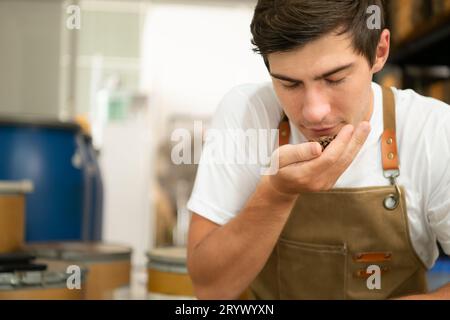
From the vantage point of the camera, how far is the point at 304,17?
0.88m

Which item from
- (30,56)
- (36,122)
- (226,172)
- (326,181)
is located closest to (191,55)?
(30,56)

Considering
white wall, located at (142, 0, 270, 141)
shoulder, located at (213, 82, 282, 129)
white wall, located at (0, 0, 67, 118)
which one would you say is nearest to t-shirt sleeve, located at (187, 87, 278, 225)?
shoulder, located at (213, 82, 282, 129)

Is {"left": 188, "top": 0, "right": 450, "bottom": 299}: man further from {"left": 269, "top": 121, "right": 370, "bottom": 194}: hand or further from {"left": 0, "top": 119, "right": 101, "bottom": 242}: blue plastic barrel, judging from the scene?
{"left": 0, "top": 119, "right": 101, "bottom": 242}: blue plastic barrel

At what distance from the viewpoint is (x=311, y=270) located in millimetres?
1162

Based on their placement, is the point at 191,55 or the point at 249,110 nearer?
the point at 249,110

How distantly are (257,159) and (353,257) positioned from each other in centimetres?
27

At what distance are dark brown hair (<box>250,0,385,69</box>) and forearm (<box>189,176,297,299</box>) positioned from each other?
0.78 feet

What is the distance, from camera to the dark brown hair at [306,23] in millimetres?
882

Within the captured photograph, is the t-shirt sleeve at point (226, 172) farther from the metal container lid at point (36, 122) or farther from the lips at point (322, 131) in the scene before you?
the metal container lid at point (36, 122)

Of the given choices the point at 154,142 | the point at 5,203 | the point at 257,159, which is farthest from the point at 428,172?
the point at 154,142

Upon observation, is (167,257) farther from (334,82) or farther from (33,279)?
(334,82)

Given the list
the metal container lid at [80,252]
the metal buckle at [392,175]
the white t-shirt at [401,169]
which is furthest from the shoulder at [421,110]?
the metal container lid at [80,252]

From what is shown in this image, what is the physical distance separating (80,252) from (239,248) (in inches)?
17.6
